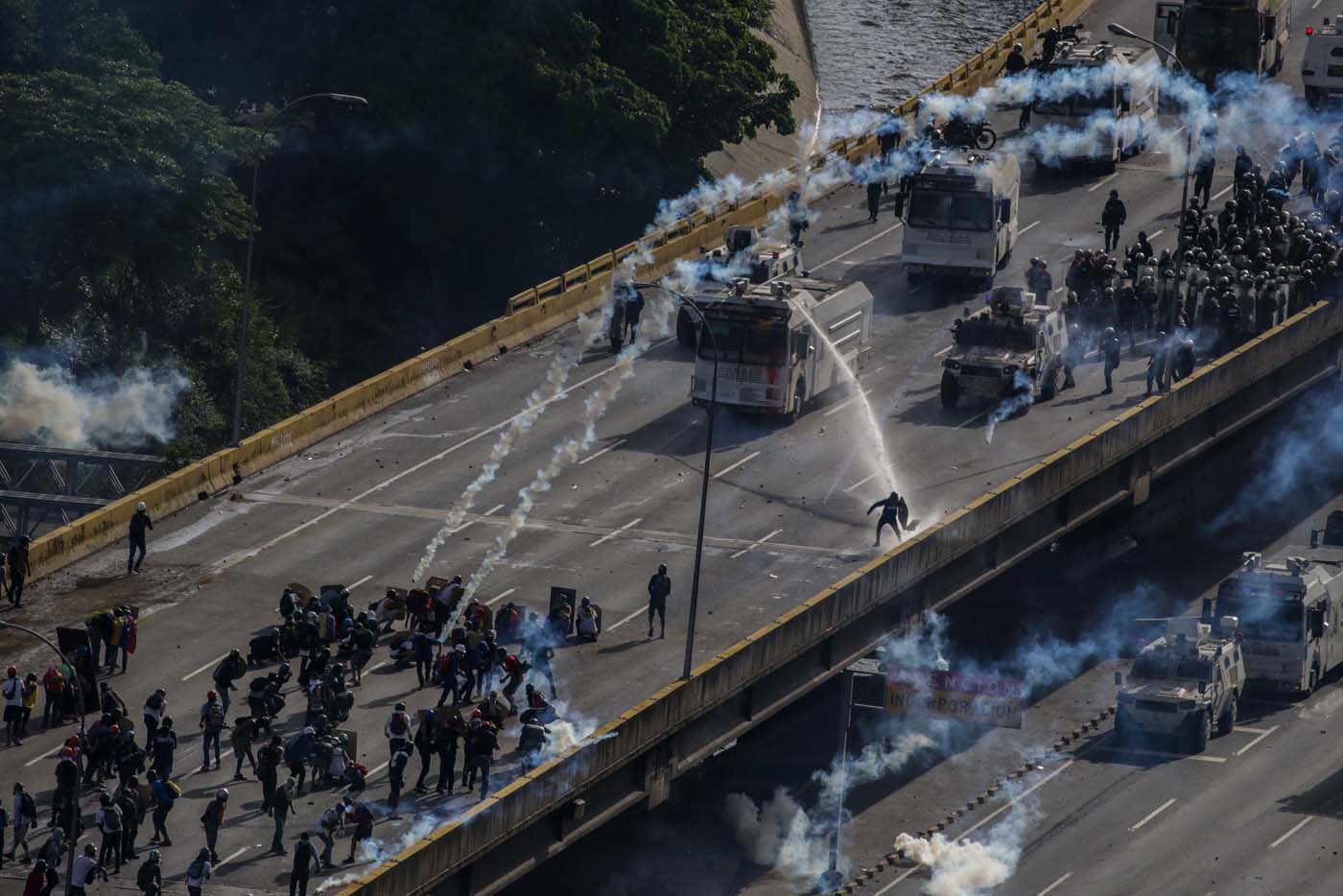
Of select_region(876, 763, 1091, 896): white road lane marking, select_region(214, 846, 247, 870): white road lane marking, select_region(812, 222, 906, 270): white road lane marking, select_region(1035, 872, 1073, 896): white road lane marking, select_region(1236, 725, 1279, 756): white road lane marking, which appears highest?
select_region(812, 222, 906, 270): white road lane marking

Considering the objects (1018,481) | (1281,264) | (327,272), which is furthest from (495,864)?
(327,272)

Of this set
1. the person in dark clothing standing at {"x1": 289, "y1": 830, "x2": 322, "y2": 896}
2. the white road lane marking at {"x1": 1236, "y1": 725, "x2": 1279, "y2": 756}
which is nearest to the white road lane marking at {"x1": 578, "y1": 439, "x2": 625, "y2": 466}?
the white road lane marking at {"x1": 1236, "y1": 725, "x2": 1279, "y2": 756}

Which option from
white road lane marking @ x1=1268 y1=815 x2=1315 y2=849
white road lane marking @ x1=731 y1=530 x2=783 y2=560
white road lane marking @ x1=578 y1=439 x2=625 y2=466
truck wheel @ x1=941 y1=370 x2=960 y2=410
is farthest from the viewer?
truck wheel @ x1=941 y1=370 x2=960 y2=410

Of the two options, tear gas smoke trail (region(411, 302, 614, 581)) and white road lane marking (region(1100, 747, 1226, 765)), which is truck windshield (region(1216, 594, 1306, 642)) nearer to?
white road lane marking (region(1100, 747, 1226, 765))

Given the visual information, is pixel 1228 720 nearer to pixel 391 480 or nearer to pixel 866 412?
pixel 866 412

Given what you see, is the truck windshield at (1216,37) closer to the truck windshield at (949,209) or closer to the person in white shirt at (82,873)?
the truck windshield at (949,209)
